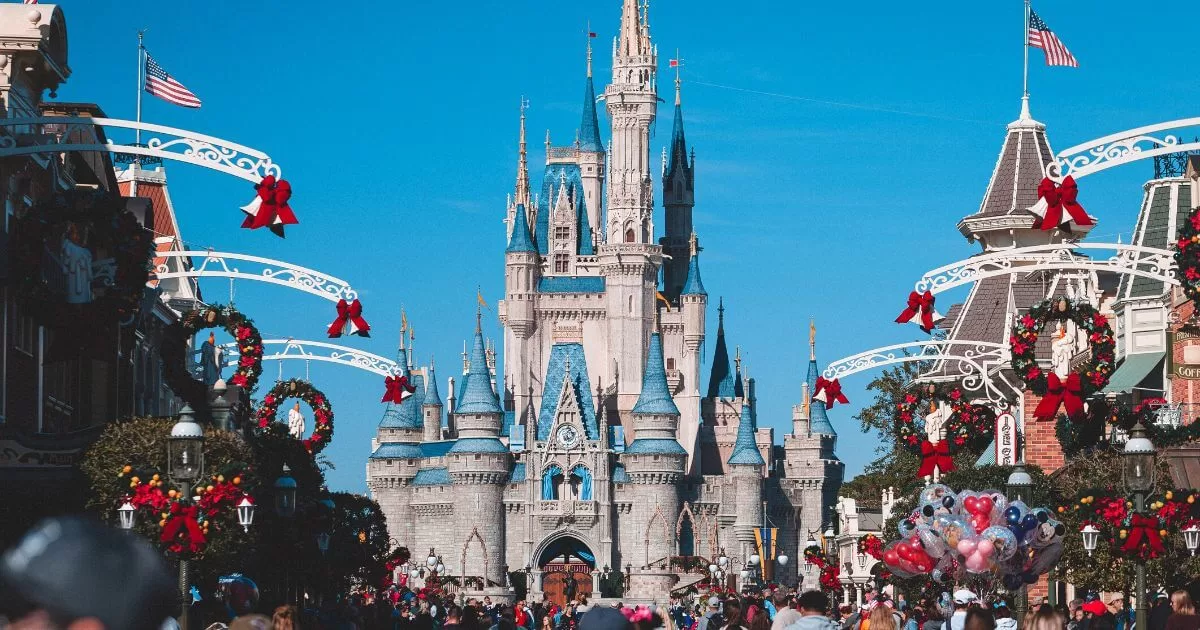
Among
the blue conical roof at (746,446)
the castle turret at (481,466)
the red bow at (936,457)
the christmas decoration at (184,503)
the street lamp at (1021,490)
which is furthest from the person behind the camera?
the blue conical roof at (746,446)

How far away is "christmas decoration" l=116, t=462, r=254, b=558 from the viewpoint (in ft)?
58.5

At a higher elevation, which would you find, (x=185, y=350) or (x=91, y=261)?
(x=91, y=261)

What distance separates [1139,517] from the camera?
18.3 meters

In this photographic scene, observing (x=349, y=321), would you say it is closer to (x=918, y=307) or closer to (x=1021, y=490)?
(x=918, y=307)

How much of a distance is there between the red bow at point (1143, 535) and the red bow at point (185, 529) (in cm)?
824

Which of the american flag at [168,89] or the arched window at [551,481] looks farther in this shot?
the arched window at [551,481]

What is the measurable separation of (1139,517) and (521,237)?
4604 inches

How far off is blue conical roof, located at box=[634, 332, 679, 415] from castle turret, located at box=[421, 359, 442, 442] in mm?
15549

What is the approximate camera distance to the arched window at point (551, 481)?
125 metres

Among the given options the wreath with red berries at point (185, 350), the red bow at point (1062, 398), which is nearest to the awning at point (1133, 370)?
the red bow at point (1062, 398)

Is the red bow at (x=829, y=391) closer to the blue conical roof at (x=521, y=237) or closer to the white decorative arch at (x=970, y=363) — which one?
the white decorative arch at (x=970, y=363)

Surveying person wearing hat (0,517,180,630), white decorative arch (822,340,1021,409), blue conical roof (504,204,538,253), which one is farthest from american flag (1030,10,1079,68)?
blue conical roof (504,204,538,253)

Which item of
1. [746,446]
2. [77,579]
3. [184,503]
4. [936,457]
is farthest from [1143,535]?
[746,446]

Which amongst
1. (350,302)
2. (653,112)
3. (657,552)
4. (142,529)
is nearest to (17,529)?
(142,529)
